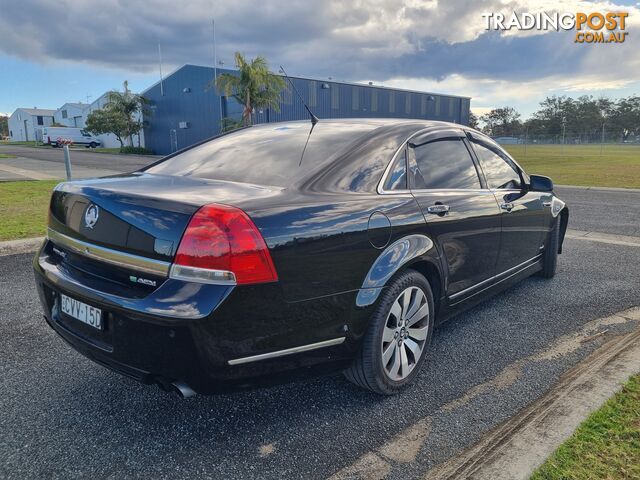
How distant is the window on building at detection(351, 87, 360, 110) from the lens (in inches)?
1661

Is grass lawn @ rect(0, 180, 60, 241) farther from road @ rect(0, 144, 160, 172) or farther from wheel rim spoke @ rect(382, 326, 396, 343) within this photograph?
road @ rect(0, 144, 160, 172)

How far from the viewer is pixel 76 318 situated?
7.70 feet

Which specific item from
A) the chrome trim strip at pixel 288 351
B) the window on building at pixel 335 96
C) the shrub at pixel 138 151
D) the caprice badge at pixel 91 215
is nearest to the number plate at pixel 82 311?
the caprice badge at pixel 91 215

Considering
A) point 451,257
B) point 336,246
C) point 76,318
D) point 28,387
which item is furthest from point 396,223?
point 28,387

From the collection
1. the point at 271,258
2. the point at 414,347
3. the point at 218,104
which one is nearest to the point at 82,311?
the point at 271,258

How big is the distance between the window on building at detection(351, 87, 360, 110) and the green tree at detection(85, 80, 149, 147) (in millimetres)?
19201

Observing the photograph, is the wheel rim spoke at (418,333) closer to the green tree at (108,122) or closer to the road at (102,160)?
the road at (102,160)

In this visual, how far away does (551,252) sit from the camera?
486 cm

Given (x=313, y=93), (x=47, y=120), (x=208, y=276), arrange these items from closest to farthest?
(x=208, y=276) → (x=313, y=93) → (x=47, y=120)

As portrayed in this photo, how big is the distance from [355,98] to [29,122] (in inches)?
2872

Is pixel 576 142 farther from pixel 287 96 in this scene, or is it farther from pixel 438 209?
pixel 438 209

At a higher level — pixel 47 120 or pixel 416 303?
pixel 47 120

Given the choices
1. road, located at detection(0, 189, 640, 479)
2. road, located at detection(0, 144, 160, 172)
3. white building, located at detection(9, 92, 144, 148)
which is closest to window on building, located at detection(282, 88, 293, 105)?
road, located at detection(0, 144, 160, 172)

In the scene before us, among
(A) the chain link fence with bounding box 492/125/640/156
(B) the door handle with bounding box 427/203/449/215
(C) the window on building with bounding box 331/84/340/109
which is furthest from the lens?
(C) the window on building with bounding box 331/84/340/109
